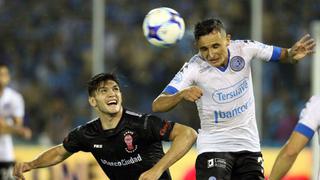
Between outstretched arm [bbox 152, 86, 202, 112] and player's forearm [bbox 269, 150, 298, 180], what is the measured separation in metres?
0.92

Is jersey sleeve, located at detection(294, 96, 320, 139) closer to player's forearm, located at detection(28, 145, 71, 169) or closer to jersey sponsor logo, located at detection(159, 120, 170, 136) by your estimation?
jersey sponsor logo, located at detection(159, 120, 170, 136)

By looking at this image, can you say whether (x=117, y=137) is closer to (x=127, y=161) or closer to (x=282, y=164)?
(x=127, y=161)

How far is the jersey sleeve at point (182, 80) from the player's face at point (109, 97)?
0.34m

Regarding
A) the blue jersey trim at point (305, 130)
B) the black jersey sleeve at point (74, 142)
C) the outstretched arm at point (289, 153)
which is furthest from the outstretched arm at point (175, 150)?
the blue jersey trim at point (305, 130)

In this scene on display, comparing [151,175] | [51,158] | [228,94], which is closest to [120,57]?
[51,158]

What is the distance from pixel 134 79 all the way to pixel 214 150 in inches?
206

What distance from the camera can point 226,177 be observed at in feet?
22.0

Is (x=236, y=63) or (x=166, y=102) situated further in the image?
(x=236, y=63)

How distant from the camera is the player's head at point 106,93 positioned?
260 inches

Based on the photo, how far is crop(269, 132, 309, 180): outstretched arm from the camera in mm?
4996

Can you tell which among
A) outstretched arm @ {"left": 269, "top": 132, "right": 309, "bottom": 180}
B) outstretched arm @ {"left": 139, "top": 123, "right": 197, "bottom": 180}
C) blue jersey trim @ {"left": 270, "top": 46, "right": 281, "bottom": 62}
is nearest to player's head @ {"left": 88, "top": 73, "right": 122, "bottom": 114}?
outstretched arm @ {"left": 139, "top": 123, "right": 197, "bottom": 180}

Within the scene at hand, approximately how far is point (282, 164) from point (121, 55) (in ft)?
23.4

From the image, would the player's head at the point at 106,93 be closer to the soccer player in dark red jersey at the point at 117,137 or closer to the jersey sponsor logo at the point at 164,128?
the soccer player in dark red jersey at the point at 117,137

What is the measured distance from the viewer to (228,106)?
6.75 meters
